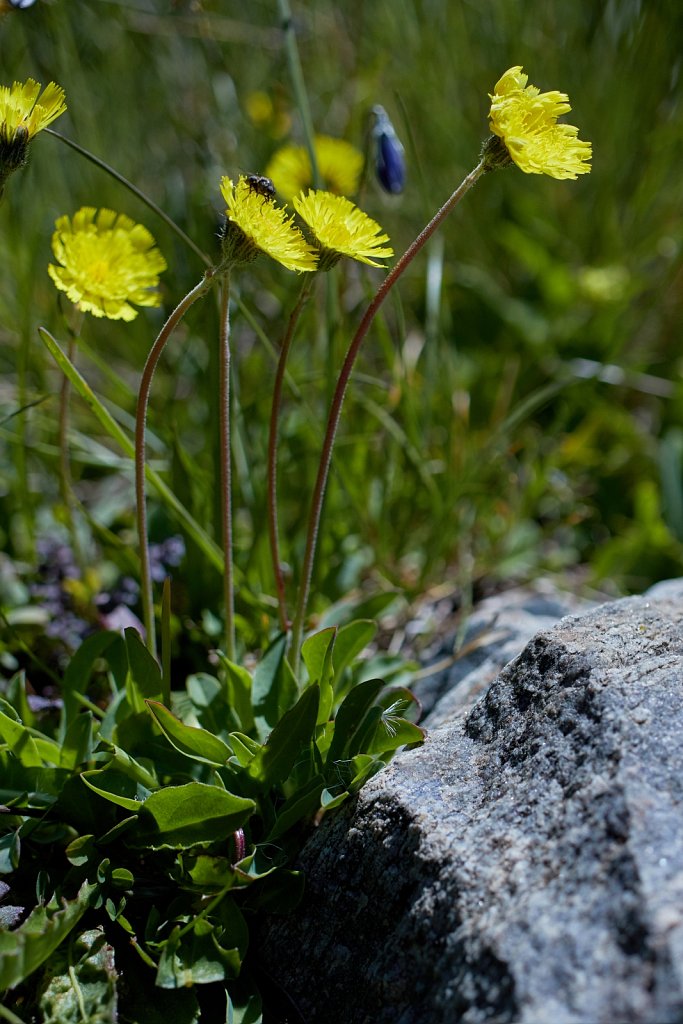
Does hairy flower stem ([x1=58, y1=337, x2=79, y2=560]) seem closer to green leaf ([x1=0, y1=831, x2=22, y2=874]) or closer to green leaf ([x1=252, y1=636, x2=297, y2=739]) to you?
green leaf ([x1=252, y1=636, x2=297, y2=739])

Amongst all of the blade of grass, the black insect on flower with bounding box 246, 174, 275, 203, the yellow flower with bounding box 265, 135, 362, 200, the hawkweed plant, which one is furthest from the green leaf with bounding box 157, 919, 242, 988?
the yellow flower with bounding box 265, 135, 362, 200

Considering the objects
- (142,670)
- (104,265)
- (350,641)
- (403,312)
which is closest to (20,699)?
(142,670)

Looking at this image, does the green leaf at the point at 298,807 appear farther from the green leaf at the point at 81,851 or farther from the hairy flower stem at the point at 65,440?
the hairy flower stem at the point at 65,440

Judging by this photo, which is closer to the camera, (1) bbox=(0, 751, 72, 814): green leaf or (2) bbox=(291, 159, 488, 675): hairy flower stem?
(2) bbox=(291, 159, 488, 675): hairy flower stem

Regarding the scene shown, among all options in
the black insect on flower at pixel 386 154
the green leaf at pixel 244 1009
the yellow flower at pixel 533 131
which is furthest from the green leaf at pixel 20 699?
the black insect on flower at pixel 386 154

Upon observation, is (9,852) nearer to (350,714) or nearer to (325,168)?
(350,714)

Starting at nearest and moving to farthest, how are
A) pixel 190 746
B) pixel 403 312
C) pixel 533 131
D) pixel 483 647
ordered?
pixel 533 131 < pixel 190 746 < pixel 483 647 < pixel 403 312
